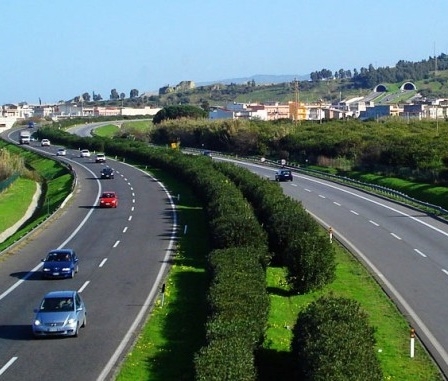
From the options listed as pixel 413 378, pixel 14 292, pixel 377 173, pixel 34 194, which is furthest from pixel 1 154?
pixel 413 378

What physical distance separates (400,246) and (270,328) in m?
16.5

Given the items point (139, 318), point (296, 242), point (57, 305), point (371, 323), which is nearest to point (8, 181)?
point (296, 242)

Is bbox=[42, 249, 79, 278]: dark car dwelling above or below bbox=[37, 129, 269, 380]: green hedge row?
below

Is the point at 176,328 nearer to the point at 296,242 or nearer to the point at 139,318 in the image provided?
the point at 139,318

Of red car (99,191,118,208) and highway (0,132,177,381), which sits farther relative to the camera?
red car (99,191,118,208)

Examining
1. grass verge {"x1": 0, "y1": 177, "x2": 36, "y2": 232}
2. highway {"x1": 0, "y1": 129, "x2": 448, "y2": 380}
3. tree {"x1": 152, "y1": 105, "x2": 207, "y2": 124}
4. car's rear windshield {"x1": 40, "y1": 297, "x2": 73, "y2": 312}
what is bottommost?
tree {"x1": 152, "y1": 105, "x2": 207, "y2": 124}

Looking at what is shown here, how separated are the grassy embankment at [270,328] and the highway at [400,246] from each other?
1.85 ft

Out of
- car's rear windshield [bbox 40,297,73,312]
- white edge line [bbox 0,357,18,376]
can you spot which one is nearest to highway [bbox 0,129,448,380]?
white edge line [bbox 0,357,18,376]

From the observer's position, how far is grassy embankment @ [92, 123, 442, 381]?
21.2 m

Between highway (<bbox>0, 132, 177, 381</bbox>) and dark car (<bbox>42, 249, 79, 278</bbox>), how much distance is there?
0.31 metres

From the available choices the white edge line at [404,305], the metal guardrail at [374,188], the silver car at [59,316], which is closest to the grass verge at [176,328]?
the silver car at [59,316]

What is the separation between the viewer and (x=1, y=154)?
98188 mm

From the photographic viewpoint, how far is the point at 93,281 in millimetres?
34062

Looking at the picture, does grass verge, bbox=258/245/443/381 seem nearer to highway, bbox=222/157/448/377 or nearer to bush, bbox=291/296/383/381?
highway, bbox=222/157/448/377
